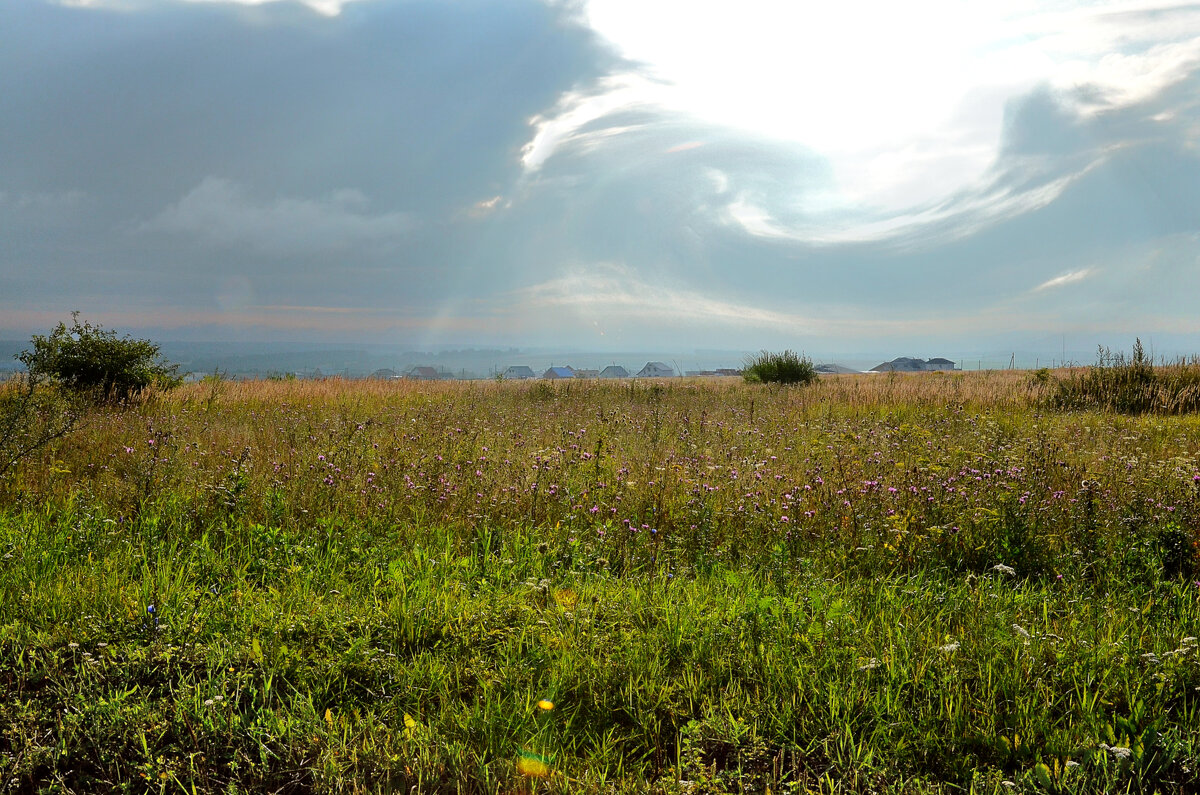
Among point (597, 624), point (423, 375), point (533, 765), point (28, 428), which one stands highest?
point (423, 375)

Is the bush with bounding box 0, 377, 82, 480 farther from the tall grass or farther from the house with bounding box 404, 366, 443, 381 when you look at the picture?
the tall grass

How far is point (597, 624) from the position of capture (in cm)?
374

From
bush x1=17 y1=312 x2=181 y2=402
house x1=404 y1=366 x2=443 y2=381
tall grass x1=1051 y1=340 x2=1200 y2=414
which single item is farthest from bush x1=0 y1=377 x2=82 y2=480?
tall grass x1=1051 y1=340 x2=1200 y2=414

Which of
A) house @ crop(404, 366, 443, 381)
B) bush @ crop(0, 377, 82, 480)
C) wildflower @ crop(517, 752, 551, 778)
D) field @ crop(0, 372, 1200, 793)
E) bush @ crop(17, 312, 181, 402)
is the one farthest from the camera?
house @ crop(404, 366, 443, 381)

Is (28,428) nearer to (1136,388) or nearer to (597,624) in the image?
(597,624)

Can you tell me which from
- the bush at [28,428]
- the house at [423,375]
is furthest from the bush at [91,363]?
the house at [423,375]

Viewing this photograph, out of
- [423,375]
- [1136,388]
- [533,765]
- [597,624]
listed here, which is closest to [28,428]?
[597,624]

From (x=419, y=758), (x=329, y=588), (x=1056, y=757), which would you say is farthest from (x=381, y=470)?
(x=1056, y=757)

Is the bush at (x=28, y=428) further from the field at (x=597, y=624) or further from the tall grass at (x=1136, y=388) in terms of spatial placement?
the tall grass at (x=1136, y=388)

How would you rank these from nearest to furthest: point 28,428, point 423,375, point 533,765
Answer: point 533,765 < point 28,428 < point 423,375

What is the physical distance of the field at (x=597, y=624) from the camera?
110 inches

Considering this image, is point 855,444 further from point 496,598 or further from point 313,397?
point 313,397

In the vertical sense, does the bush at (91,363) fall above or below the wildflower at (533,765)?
above

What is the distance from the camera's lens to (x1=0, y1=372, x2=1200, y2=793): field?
110 inches
